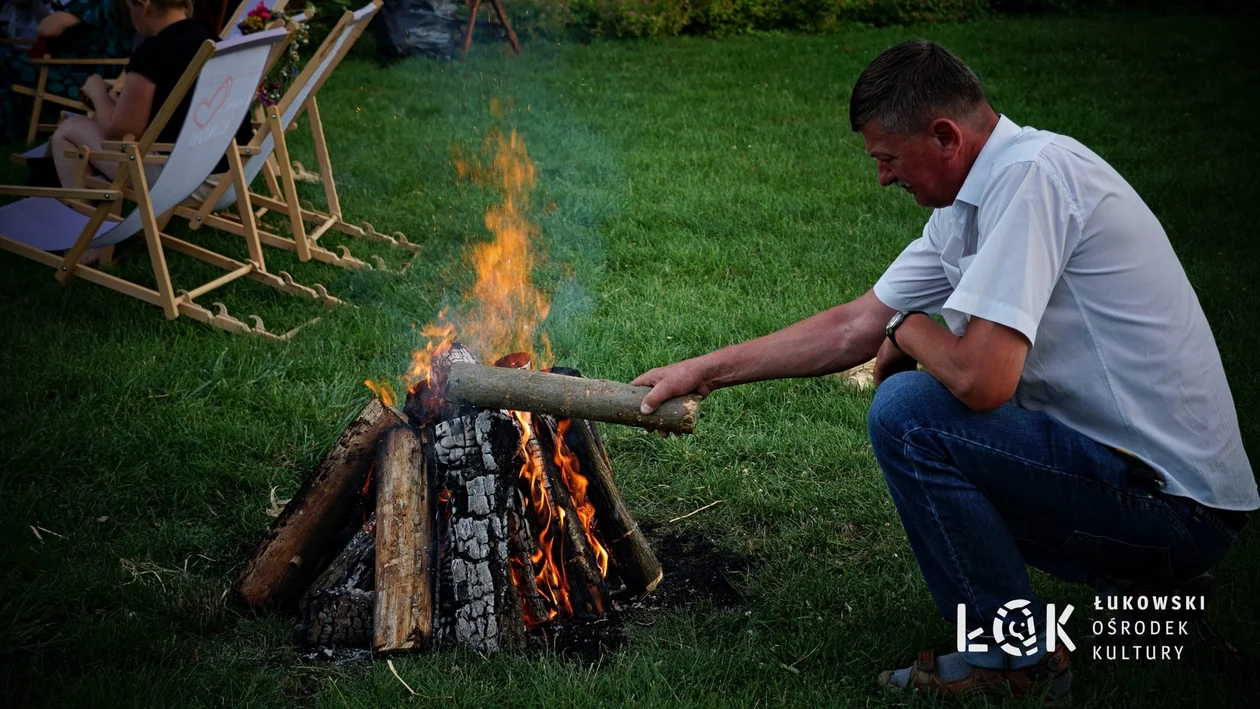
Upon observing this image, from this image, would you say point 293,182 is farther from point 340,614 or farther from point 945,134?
point 945,134

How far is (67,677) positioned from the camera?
9.52 ft

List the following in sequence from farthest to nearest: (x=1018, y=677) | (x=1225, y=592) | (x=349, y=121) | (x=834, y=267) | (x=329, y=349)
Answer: (x=349, y=121) < (x=834, y=267) < (x=329, y=349) < (x=1225, y=592) < (x=1018, y=677)

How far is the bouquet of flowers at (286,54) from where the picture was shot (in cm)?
636

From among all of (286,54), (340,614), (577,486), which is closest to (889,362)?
(577,486)

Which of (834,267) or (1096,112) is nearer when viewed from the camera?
(834,267)

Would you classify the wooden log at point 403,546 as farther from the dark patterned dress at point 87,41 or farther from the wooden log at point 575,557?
the dark patterned dress at point 87,41

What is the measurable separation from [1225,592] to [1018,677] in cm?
94

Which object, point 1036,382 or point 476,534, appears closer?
point 1036,382

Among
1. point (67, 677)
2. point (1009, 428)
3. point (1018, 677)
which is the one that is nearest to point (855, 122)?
point (1009, 428)

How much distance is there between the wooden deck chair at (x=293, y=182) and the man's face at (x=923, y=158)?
13.6ft

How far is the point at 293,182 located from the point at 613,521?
3922 mm

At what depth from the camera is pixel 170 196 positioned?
5453 mm

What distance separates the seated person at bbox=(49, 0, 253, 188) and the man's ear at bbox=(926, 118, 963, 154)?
4428 mm

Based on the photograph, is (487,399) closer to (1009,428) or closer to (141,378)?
(1009,428)
